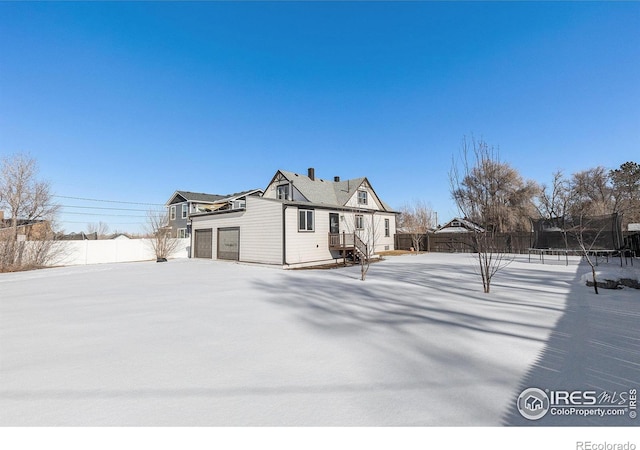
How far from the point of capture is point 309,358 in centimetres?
328

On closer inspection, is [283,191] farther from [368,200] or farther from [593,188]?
[593,188]

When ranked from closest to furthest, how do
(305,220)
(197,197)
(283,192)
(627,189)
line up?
1. (305,220)
2. (283,192)
3. (627,189)
4. (197,197)

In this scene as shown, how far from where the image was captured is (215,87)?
50.8ft

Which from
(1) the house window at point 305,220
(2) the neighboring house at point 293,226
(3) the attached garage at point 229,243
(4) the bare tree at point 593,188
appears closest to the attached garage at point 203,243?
(2) the neighboring house at point 293,226

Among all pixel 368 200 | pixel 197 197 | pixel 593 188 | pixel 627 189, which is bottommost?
pixel 368 200

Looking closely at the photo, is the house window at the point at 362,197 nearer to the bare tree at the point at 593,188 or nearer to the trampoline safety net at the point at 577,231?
the trampoline safety net at the point at 577,231

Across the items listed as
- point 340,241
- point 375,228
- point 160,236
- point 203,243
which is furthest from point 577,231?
point 160,236

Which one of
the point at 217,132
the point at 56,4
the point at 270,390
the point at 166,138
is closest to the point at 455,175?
the point at 270,390

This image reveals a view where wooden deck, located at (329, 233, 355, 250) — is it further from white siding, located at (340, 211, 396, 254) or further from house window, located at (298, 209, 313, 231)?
house window, located at (298, 209, 313, 231)

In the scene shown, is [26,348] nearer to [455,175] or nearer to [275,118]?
[455,175]

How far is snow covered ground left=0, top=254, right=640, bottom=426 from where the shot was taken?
2.23 m

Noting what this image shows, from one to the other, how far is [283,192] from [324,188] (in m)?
3.61

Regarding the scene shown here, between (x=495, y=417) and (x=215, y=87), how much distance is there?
714 inches

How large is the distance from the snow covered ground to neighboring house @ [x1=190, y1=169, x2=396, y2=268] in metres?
6.09
